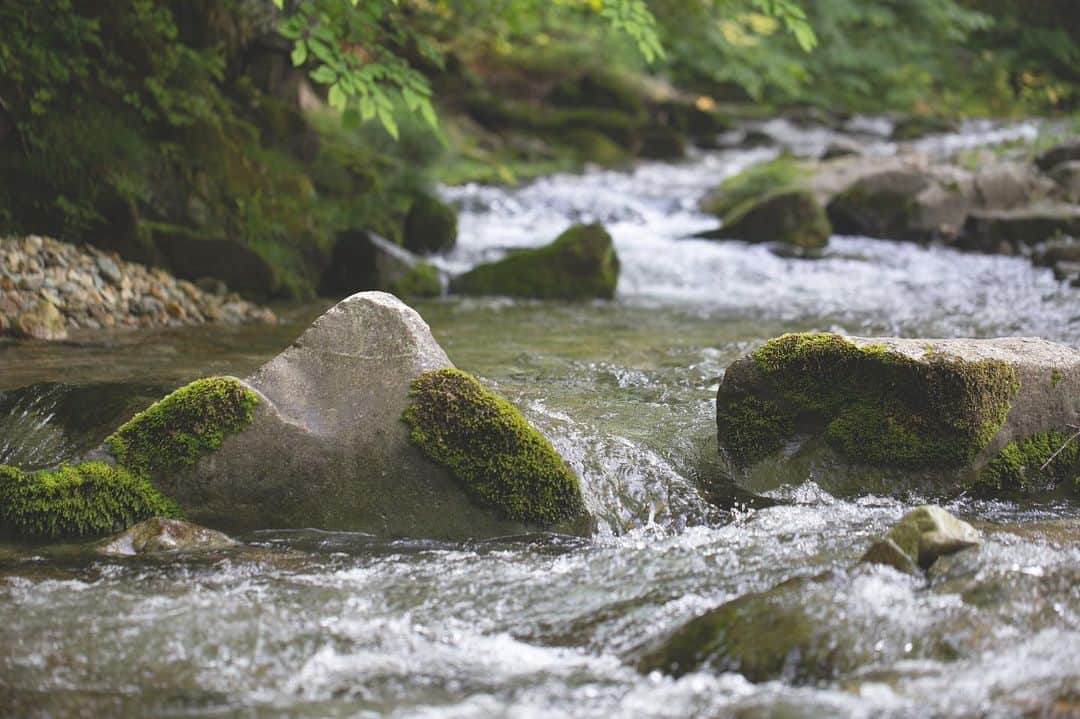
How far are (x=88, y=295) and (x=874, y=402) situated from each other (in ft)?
19.2

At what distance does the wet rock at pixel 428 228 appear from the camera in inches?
464

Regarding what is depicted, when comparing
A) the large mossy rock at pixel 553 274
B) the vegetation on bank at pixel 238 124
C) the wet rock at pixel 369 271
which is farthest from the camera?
the large mossy rock at pixel 553 274

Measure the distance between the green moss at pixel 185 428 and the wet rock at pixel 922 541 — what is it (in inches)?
107

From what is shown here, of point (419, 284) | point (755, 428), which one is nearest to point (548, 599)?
point (755, 428)

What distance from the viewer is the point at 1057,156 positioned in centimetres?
1577

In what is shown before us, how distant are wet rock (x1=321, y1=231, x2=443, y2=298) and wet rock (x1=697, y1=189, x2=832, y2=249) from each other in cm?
475

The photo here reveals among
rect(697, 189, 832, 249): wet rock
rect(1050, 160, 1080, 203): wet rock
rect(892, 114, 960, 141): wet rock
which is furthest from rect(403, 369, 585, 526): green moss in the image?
rect(892, 114, 960, 141): wet rock

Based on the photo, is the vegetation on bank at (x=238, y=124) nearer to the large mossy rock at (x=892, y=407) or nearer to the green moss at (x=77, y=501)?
the large mossy rock at (x=892, y=407)

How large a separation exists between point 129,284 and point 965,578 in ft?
22.2

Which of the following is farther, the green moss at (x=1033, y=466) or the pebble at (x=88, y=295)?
the pebble at (x=88, y=295)

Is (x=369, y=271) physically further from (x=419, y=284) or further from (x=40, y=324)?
(x=40, y=324)

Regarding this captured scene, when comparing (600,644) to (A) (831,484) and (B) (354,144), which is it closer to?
(A) (831,484)

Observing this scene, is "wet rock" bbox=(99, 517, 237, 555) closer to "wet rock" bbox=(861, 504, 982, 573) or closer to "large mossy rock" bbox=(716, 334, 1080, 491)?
"large mossy rock" bbox=(716, 334, 1080, 491)

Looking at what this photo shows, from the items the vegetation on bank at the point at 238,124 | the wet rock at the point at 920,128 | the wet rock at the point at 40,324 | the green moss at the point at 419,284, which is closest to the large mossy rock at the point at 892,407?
the vegetation on bank at the point at 238,124
